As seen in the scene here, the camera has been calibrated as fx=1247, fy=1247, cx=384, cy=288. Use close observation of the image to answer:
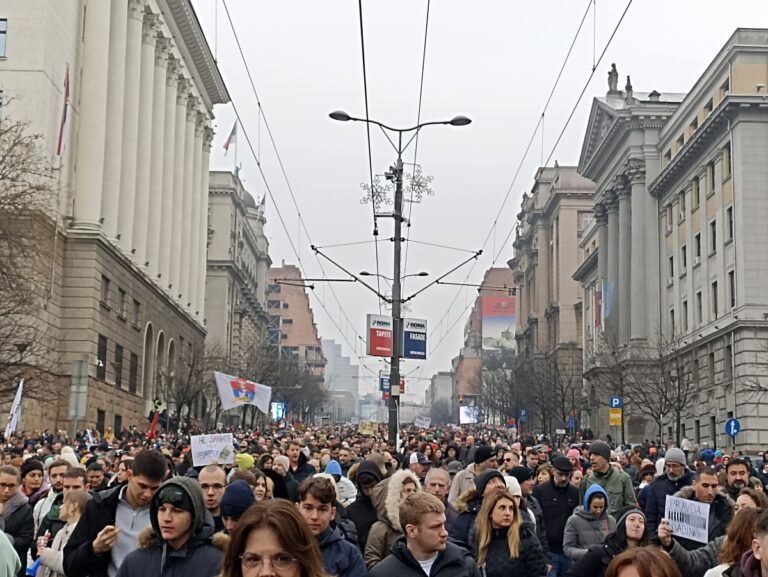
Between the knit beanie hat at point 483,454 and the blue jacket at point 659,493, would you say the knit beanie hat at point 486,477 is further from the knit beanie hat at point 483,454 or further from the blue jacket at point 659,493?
the blue jacket at point 659,493

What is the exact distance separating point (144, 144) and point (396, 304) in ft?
108

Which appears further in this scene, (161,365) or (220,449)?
(161,365)

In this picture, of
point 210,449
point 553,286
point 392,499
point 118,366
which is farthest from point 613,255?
point 392,499

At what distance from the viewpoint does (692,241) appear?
67.6 metres

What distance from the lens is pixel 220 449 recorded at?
13.2m

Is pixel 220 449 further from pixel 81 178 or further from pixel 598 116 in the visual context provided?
pixel 598 116

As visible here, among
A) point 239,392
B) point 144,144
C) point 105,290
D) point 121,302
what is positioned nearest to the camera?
point 239,392

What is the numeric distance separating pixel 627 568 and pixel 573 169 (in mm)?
119943

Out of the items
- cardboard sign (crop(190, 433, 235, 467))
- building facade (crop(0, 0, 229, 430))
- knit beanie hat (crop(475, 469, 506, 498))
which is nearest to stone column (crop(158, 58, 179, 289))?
building facade (crop(0, 0, 229, 430))

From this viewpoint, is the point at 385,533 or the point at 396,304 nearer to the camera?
the point at 385,533

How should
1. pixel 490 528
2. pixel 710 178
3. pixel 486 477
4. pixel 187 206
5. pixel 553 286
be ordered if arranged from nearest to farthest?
pixel 490 528, pixel 486 477, pixel 710 178, pixel 187 206, pixel 553 286

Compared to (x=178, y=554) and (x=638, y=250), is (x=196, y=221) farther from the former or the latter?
(x=178, y=554)

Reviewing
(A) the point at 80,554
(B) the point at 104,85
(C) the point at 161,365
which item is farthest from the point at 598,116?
(A) the point at 80,554

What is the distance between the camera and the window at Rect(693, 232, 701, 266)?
66375mm
